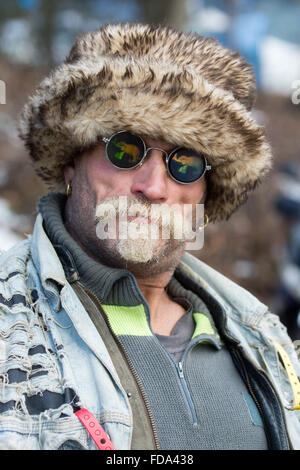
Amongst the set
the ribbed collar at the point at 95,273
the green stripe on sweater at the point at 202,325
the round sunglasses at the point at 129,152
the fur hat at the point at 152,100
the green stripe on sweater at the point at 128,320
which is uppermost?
the fur hat at the point at 152,100

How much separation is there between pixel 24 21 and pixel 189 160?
1039 centimetres

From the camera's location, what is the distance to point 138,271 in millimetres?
2744

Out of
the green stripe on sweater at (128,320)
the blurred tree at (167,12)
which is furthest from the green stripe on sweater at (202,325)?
the blurred tree at (167,12)

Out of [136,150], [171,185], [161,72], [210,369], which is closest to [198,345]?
[210,369]

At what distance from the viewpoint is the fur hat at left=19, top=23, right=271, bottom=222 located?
2.52 m

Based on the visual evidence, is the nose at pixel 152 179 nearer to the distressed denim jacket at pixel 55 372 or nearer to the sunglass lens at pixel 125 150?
the sunglass lens at pixel 125 150

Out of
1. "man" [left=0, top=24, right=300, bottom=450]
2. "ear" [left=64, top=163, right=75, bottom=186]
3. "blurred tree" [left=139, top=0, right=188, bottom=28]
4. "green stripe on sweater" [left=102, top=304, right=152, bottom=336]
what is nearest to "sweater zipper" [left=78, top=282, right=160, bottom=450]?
"man" [left=0, top=24, right=300, bottom=450]

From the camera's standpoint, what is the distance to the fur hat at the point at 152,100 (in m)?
2.52

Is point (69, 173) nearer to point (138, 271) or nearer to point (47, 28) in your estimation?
point (138, 271)

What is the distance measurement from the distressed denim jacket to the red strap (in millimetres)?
20

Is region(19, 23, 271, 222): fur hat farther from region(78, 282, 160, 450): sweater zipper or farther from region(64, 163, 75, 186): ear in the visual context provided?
region(78, 282, 160, 450): sweater zipper

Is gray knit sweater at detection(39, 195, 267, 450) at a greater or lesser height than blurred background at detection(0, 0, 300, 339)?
lesser

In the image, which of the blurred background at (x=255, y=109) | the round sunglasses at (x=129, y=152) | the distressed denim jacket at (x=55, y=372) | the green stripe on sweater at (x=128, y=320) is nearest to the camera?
the distressed denim jacket at (x=55, y=372)

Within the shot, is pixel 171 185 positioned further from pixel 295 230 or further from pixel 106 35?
pixel 295 230
